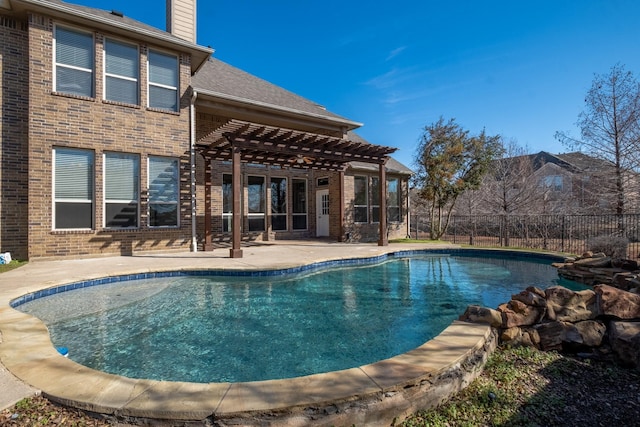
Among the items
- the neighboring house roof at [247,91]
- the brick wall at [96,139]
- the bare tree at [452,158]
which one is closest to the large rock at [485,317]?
the brick wall at [96,139]

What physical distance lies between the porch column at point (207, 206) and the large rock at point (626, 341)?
9.52 m

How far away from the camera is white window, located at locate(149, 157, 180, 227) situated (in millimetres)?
9430

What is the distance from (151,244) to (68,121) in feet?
12.2

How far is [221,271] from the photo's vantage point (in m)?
7.11

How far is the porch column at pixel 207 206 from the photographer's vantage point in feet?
33.8

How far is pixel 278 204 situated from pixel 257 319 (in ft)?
31.2

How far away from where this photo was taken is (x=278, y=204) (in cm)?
1379

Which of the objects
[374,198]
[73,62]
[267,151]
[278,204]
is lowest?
[278,204]

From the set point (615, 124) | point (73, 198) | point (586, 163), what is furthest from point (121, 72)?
point (615, 124)

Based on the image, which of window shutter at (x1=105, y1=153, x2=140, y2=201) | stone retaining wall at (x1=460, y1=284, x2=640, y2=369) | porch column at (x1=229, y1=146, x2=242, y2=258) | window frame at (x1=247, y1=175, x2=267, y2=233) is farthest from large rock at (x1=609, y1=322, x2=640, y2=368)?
window frame at (x1=247, y1=175, x2=267, y2=233)

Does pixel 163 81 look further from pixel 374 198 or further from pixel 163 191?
pixel 374 198

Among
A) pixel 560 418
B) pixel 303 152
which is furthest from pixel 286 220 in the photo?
pixel 560 418

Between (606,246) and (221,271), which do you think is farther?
(606,246)

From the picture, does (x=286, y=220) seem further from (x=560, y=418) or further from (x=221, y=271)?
(x=560, y=418)
